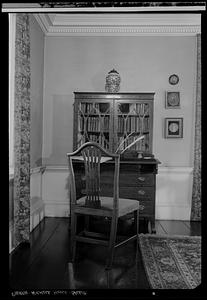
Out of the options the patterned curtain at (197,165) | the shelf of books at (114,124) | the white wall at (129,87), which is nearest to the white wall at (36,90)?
the white wall at (129,87)

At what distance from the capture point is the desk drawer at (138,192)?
3.83m

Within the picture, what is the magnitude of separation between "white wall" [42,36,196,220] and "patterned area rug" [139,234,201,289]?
114 cm

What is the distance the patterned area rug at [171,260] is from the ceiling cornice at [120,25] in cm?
294

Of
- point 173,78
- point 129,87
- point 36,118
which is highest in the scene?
point 173,78

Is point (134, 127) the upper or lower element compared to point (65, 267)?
upper

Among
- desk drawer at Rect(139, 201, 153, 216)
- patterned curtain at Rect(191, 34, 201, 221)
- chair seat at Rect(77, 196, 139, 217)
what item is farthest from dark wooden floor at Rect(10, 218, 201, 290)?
patterned curtain at Rect(191, 34, 201, 221)

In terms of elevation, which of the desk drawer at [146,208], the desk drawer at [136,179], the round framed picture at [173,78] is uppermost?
the round framed picture at [173,78]

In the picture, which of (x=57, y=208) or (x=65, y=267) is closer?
(x=65, y=267)

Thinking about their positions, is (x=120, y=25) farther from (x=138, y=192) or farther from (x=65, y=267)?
(x=65, y=267)

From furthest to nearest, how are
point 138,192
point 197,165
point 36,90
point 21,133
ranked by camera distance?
point 197,165 < point 36,90 < point 138,192 < point 21,133

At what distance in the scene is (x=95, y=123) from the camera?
4289 mm

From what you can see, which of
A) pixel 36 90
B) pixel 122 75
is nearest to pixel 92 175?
pixel 36 90

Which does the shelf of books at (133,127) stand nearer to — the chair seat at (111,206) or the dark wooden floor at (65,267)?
the chair seat at (111,206)

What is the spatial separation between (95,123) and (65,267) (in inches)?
85.8
